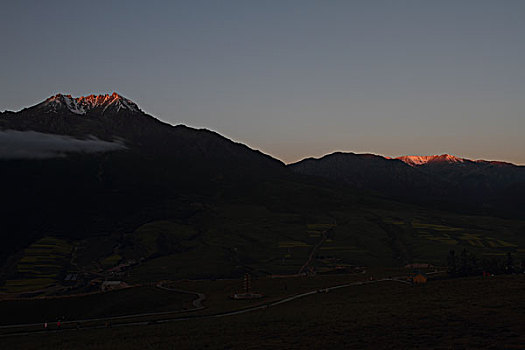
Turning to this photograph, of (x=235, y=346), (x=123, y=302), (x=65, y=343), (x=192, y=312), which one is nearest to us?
(x=235, y=346)

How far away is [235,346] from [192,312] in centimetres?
4847

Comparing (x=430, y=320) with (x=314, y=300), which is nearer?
(x=430, y=320)

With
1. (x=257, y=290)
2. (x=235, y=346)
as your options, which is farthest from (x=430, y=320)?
(x=257, y=290)

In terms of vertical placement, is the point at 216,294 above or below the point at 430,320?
below

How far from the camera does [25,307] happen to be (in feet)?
405

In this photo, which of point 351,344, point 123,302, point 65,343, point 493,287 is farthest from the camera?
point 123,302

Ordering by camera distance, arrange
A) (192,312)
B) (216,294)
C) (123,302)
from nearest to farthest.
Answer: (192,312), (123,302), (216,294)

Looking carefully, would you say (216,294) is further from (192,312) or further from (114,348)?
(114,348)

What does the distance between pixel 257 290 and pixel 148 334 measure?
208ft

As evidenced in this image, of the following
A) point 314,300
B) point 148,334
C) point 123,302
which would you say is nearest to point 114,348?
point 148,334

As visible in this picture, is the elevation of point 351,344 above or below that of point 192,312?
above

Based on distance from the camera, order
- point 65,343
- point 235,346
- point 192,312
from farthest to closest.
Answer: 1. point 192,312
2. point 65,343
3. point 235,346

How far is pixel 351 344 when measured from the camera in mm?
47781

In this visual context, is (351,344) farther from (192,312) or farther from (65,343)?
(192,312)
